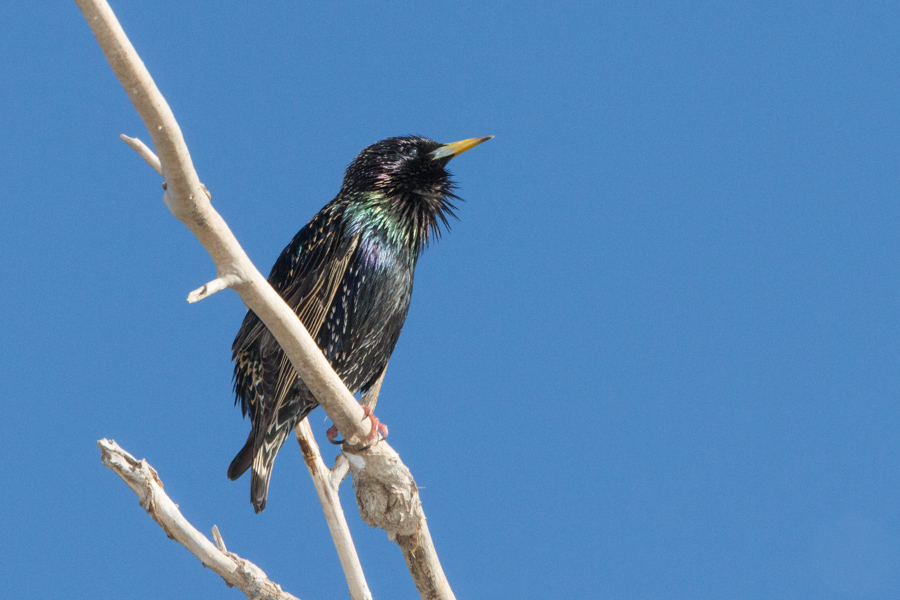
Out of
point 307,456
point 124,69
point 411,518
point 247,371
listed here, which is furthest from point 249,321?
point 124,69

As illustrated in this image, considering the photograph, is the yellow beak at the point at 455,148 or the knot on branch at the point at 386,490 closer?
the knot on branch at the point at 386,490

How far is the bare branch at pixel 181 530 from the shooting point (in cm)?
365

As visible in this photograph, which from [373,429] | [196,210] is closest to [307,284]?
[373,429]

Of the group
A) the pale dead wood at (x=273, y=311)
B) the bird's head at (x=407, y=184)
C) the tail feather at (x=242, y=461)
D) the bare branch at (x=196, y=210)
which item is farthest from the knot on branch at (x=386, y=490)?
the bird's head at (x=407, y=184)

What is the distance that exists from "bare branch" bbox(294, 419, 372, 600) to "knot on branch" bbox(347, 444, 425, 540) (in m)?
0.53

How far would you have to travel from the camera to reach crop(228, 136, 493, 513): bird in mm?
3744

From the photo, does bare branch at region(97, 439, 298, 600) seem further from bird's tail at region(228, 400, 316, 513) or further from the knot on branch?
the knot on branch

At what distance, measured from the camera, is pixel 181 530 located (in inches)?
147

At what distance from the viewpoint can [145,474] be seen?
12.1ft

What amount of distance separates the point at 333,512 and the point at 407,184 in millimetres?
1717

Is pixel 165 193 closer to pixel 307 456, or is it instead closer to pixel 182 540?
pixel 182 540

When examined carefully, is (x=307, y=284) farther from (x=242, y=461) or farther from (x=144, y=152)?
(x=144, y=152)

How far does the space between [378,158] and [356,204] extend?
1.07 ft

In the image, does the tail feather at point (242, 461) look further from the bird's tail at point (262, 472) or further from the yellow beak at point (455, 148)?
the yellow beak at point (455, 148)
